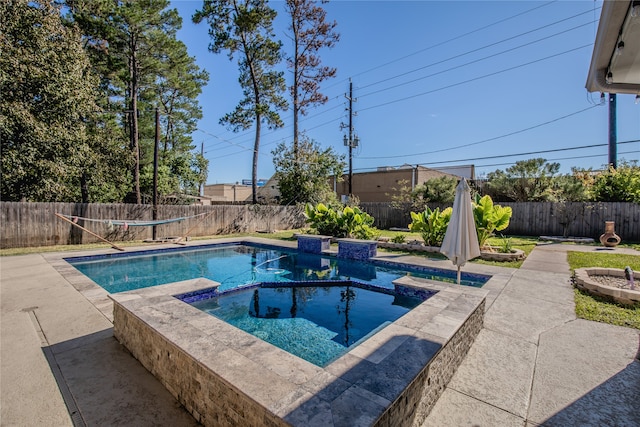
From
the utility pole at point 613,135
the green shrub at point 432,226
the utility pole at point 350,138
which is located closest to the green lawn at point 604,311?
the green shrub at point 432,226

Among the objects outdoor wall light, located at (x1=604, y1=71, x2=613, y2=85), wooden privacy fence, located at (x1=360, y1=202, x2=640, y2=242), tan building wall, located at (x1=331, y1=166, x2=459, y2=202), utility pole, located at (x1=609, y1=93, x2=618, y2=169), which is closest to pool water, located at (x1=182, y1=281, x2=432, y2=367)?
outdoor wall light, located at (x1=604, y1=71, x2=613, y2=85)

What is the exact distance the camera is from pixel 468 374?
8.68 ft

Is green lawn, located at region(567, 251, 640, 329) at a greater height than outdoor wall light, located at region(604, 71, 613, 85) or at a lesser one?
lesser

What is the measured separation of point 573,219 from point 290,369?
48.9 ft

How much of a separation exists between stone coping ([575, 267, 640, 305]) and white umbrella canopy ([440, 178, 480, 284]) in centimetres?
226

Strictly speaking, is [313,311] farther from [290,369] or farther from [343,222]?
[343,222]

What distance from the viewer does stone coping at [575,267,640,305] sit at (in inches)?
165

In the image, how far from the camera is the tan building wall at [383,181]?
69.4 ft

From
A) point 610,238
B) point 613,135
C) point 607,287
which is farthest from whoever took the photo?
point 613,135

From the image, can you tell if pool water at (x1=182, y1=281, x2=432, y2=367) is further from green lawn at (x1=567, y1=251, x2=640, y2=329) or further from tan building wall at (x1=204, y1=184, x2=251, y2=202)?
tan building wall at (x1=204, y1=184, x2=251, y2=202)

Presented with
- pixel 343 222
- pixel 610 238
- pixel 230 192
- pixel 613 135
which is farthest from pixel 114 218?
pixel 230 192

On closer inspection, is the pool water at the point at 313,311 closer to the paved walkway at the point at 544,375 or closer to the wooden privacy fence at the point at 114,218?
the paved walkway at the point at 544,375

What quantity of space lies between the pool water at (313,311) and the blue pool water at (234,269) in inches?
22.9

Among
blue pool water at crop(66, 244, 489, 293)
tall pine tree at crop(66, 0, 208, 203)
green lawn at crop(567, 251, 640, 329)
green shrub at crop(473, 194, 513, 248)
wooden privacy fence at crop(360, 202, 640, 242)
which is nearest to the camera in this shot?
green lawn at crop(567, 251, 640, 329)
